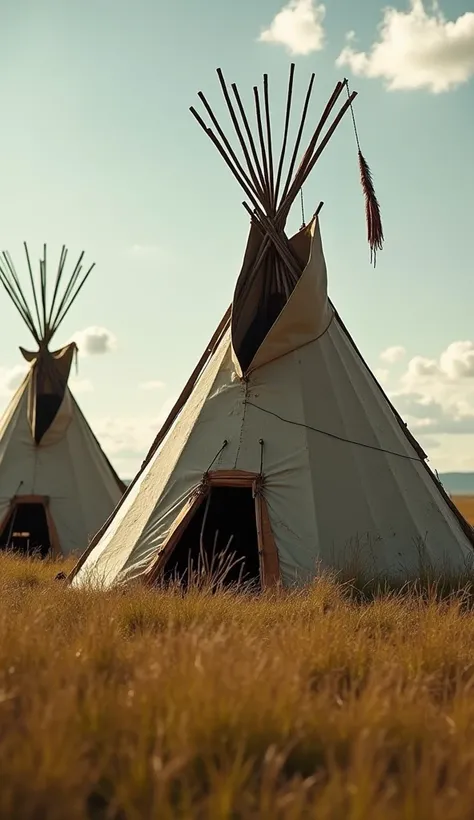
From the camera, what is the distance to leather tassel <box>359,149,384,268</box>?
23.7 ft

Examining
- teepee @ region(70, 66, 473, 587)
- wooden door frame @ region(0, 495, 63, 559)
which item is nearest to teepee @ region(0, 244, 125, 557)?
wooden door frame @ region(0, 495, 63, 559)

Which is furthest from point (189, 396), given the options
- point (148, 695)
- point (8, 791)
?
point (8, 791)

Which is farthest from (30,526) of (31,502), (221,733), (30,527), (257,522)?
(221,733)

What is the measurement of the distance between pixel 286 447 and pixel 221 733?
460cm

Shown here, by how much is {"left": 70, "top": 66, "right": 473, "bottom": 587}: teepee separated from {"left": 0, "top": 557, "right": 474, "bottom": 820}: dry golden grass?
3103mm

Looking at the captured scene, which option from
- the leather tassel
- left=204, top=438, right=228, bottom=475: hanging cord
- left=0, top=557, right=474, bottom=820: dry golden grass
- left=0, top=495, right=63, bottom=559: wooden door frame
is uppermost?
the leather tassel

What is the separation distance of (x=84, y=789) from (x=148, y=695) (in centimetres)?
49

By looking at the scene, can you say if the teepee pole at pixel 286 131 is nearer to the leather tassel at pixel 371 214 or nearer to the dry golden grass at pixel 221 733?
the leather tassel at pixel 371 214

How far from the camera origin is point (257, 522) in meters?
6.65

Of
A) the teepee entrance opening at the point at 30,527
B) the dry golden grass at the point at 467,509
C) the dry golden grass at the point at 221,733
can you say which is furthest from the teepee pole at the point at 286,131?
the dry golden grass at the point at 467,509

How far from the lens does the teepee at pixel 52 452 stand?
1223 centimetres

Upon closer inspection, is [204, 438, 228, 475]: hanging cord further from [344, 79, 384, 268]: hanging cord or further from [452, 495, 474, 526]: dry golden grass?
[452, 495, 474, 526]: dry golden grass

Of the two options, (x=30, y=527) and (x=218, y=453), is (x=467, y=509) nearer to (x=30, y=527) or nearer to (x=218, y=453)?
(x=30, y=527)

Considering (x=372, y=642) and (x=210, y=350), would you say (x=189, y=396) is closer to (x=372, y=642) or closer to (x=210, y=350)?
(x=210, y=350)
